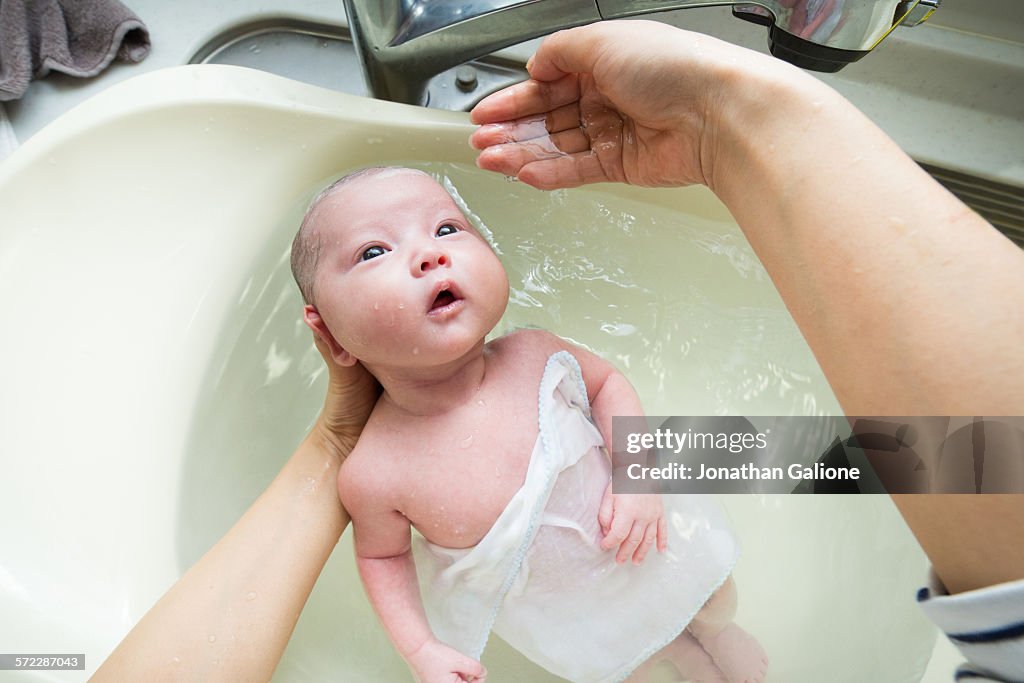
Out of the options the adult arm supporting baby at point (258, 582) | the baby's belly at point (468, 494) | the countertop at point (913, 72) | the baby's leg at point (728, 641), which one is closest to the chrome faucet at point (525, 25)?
the countertop at point (913, 72)

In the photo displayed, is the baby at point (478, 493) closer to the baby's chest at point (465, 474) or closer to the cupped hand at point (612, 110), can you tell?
the baby's chest at point (465, 474)

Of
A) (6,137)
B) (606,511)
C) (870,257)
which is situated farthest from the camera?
(6,137)

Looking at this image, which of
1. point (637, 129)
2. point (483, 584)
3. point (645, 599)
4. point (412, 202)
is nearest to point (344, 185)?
point (412, 202)

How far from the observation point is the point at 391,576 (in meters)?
0.88

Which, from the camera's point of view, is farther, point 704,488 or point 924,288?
point 704,488

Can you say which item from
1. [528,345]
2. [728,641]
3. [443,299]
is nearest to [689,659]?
[728,641]

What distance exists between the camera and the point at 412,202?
83cm

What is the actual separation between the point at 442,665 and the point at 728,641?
1.13ft

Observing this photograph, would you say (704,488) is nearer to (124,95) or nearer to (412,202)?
(412,202)

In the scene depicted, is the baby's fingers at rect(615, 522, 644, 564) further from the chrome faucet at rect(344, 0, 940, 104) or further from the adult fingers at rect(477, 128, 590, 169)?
the chrome faucet at rect(344, 0, 940, 104)

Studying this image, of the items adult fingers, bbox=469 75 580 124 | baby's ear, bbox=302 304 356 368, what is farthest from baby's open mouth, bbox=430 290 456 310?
adult fingers, bbox=469 75 580 124

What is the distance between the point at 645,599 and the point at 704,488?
6.7 inches

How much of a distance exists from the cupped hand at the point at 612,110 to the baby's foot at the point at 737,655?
537 mm

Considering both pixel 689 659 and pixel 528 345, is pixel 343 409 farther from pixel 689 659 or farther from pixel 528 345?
pixel 689 659
